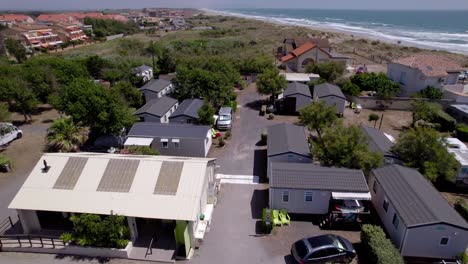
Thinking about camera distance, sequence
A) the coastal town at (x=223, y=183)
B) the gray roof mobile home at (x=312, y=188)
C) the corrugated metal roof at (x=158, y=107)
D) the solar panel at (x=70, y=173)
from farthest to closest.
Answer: the corrugated metal roof at (x=158, y=107) → the gray roof mobile home at (x=312, y=188) → the solar panel at (x=70, y=173) → the coastal town at (x=223, y=183)

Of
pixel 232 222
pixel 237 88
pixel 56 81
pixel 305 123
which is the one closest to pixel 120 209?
pixel 232 222

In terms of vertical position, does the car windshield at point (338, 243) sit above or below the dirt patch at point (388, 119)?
above

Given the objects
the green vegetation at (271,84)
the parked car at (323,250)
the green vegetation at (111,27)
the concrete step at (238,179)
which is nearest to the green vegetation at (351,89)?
the green vegetation at (271,84)

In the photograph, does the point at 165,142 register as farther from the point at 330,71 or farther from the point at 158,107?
the point at 330,71

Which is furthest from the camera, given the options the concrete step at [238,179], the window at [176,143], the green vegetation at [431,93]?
the green vegetation at [431,93]

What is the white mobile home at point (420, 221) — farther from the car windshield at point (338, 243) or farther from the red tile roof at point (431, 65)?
the red tile roof at point (431, 65)

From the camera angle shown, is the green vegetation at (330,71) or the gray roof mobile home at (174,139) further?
the green vegetation at (330,71)

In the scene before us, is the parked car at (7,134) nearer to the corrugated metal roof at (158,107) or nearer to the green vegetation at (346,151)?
the corrugated metal roof at (158,107)

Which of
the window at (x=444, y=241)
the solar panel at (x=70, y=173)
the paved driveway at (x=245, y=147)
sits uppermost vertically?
the solar panel at (x=70, y=173)

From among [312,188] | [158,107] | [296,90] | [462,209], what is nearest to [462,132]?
[462,209]
